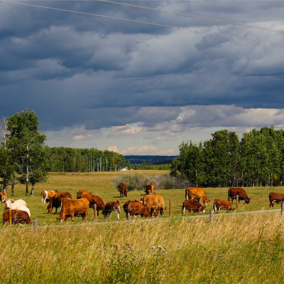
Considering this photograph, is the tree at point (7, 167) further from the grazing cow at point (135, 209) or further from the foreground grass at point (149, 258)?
the foreground grass at point (149, 258)

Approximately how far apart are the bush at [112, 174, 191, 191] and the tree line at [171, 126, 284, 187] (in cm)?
208

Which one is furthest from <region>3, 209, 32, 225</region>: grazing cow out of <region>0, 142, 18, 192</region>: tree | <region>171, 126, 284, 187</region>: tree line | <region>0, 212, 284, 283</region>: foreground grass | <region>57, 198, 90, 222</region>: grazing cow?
<region>171, 126, 284, 187</region>: tree line

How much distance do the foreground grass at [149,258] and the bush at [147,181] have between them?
51.0m

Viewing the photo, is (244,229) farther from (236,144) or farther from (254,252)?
(236,144)

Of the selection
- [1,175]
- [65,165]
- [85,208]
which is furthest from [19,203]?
[65,165]

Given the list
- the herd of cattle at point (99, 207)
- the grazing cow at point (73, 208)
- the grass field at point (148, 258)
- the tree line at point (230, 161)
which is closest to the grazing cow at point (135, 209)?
the herd of cattle at point (99, 207)

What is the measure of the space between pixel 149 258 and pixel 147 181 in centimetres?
5661

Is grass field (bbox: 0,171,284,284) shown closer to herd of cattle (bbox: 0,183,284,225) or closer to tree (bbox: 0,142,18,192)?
herd of cattle (bbox: 0,183,284,225)

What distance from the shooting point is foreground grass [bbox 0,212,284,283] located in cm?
618

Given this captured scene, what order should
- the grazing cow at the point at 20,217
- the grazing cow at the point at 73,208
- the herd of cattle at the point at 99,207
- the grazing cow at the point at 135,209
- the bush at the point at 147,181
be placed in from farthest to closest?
the bush at the point at 147,181
the grazing cow at the point at 135,209
the grazing cow at the point at 73,208
the herd of cattle at the point at 99,207
the grazing cow at the point at 20,217

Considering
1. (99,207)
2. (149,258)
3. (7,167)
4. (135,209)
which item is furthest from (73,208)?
(7,167)

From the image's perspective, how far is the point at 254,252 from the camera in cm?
815

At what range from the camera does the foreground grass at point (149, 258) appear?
20.3ft

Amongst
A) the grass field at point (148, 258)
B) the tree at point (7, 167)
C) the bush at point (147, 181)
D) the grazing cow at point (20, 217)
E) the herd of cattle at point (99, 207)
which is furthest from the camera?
the bush at point (147, 181)
